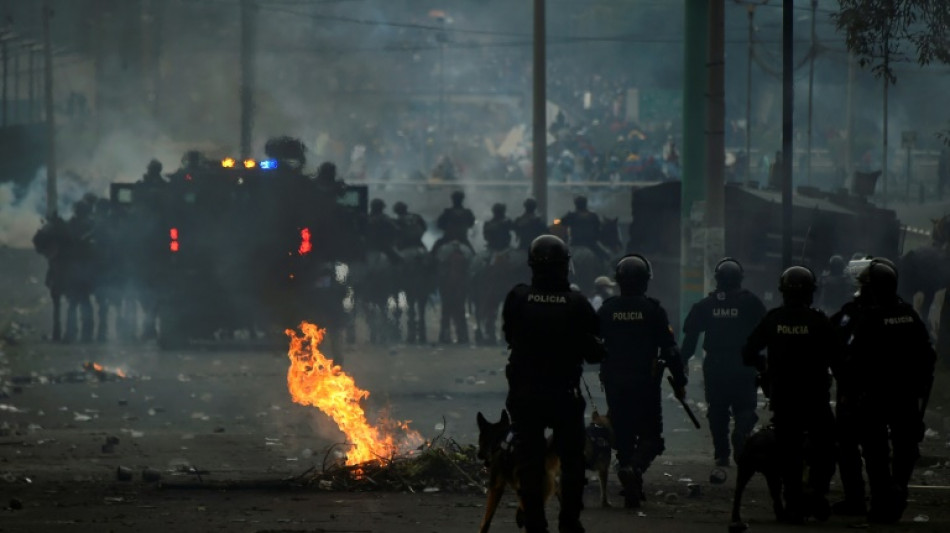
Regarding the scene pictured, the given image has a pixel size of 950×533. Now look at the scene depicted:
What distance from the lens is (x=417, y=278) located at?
24.7 metres

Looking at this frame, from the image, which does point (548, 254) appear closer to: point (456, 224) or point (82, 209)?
point (456, 224)

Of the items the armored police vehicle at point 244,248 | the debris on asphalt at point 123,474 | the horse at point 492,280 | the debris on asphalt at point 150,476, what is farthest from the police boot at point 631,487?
the horse at point 492,280

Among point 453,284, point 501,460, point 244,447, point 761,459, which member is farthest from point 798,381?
point 453,284

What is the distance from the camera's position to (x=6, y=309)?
104 feet

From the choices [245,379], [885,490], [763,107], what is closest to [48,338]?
[245,379]

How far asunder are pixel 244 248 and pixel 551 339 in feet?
42.5

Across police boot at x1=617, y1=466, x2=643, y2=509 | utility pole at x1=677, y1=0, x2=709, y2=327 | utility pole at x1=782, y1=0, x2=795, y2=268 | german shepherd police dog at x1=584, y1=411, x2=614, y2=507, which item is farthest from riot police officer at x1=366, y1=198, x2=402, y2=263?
police boot at x1=617, y1=466, x2=643, y2=509

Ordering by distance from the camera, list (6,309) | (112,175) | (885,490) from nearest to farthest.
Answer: (885,490) → (6,309) → (112,175)

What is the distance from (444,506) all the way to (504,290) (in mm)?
13032

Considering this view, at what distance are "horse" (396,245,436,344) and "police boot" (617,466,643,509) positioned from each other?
525 inches

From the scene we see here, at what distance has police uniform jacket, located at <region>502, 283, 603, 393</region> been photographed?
9508mm

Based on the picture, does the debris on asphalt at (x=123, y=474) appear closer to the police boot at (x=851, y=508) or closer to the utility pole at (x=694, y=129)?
the police boot at (x=851, y=508)

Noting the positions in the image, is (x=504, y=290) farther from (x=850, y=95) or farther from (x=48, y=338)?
(x=850, y=95)

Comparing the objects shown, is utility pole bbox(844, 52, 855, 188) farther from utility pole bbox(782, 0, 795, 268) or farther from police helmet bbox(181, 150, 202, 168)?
utility pole bbox(782, 0, 795, 268)
